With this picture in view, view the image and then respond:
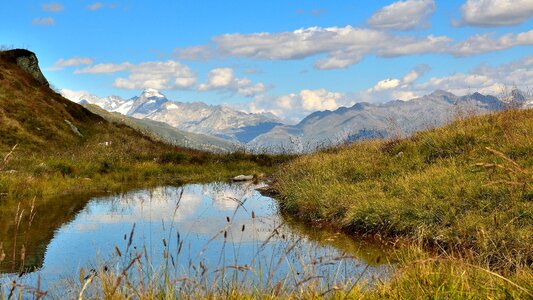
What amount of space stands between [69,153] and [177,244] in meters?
27.9

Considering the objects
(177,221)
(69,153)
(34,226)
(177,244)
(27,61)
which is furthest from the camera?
(27,61)

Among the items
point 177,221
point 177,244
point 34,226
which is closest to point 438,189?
point 177,221

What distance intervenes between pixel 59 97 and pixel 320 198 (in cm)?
3508

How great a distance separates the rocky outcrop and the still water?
2947 cm

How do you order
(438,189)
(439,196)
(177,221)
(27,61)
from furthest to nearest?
(27,61) → (177,221) → (438,189) → (439,196)

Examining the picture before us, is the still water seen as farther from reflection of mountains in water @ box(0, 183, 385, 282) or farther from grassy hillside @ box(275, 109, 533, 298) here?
grassy hillside @ box(275, 109, 533, 298)

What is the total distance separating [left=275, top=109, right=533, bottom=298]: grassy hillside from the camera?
8234 mm

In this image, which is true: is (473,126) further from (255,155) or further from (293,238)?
(255,155)

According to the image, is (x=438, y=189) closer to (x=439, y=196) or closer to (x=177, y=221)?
(x=439, y=196)

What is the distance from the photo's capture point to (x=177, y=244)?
6.91 metres

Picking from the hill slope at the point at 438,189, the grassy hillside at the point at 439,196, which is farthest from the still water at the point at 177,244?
the hill slope at the point at 438,189

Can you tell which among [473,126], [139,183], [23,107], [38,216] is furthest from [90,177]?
[473,126]

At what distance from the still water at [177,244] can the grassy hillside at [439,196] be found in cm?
83

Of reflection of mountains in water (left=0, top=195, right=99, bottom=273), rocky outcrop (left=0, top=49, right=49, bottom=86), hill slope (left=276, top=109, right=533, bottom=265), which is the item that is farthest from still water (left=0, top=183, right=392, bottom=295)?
rocky outcrop (left=0, top=49, right=49, bottom=86)
